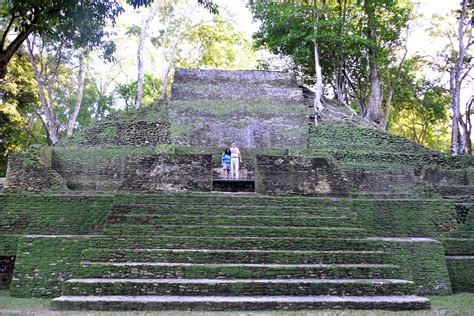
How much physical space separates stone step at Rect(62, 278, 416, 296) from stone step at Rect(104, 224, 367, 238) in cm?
93

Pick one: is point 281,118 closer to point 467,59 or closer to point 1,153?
point 467,59

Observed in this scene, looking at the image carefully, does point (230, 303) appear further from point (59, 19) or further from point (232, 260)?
point (59, 19)

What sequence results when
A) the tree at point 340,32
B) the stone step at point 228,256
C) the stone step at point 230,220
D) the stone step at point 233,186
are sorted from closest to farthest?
the stone step at point 228,256, the stone step at point 230,220, the stone step at point 233,186, the tree at point 340,32

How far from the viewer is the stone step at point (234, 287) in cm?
518

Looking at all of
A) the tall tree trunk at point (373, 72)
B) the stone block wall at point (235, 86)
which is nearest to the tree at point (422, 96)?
the tall tree trunk at point (373, 72)

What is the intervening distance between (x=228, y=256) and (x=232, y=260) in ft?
0.24

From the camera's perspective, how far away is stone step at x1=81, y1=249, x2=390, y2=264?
568 centimetres

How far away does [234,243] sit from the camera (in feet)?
19.8

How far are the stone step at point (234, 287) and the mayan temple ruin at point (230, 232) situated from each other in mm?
12

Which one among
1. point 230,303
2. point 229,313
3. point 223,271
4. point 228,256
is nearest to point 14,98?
point 228,256

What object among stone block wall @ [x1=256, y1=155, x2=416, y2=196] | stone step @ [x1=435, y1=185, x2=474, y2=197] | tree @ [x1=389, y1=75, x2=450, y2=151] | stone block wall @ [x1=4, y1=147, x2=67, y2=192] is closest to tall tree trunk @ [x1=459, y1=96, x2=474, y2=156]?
tree @ [x1=389, y1=75, x2=450, y2=151]

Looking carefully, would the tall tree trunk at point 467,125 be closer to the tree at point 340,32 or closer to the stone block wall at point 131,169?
the tree at point 340,32

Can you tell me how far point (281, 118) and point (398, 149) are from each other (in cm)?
318

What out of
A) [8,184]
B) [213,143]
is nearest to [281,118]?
[213,143]
